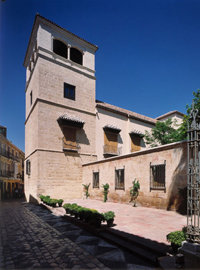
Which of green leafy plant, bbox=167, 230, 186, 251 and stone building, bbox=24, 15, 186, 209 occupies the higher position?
stone building, bbox=24, 15, 186, 209

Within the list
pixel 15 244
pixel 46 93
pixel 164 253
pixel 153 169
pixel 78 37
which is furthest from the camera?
pixel 78 37

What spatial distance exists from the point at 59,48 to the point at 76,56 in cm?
184

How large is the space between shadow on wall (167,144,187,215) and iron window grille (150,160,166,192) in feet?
2.04

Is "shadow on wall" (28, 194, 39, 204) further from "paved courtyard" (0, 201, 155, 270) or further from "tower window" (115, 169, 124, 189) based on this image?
"paved courtyard" (0, 201, 155, 270)

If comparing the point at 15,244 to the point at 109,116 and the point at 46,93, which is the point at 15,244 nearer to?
the point at 46,93

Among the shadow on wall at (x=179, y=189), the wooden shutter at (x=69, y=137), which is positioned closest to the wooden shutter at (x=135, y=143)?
the wooden shutter at (x=69, y=137)

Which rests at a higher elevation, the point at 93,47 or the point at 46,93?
the point at 93,47

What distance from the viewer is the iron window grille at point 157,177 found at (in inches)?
374

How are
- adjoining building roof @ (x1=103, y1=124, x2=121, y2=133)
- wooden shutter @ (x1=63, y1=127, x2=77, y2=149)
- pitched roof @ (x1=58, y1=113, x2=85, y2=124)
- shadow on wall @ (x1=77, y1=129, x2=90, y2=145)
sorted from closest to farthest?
pitched roof @ (x1=58, y1=113, x2=85, y2=124) → wooden shutter @ (x1=63, y1=127, x2=77, y2=149) → shadow on wall @ (x1=77, y1=129, x2=90, y2=145) → adjoining building roof @ (x1=103, y1=124, x2=121, y2=133)

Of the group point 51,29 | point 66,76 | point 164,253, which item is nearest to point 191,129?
point 164,253

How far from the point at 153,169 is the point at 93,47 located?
15154 mm

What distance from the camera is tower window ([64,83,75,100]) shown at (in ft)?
56.6

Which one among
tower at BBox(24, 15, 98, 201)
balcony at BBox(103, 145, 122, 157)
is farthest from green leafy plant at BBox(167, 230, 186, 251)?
balcony at BBox(103, 145, 122, 157)

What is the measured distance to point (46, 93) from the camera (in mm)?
15859
